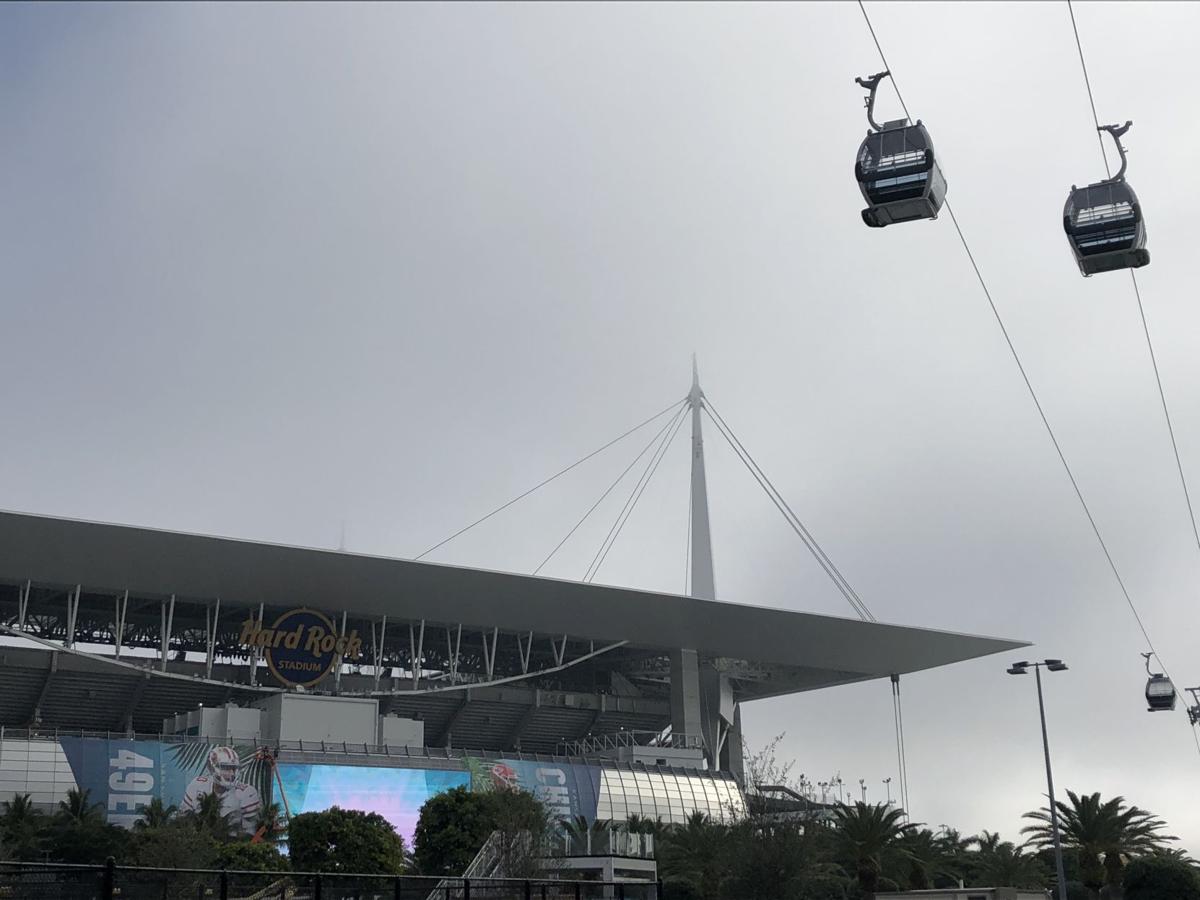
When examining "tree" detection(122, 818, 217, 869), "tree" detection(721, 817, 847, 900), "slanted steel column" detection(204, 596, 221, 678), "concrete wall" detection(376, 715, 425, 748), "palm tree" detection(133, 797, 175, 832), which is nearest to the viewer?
"tree" detection(721, 817, 847, 900)

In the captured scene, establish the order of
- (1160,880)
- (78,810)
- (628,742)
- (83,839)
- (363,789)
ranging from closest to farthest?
(1160,880) < (83,839) < (78,810) < (363,789) < (628,742)

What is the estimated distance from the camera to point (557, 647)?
99.7m

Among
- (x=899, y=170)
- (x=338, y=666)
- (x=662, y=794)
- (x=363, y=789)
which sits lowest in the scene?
(x=363, y=789)

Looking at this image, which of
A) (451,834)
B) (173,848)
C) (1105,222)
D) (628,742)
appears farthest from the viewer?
(628,742)

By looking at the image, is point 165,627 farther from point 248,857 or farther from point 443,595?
point 248,857

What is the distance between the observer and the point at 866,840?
57.7m

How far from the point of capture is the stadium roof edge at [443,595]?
7356 cm

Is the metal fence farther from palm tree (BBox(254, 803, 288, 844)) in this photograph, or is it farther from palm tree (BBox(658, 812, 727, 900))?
palm tree (BBox(254, 803, 288, 844))

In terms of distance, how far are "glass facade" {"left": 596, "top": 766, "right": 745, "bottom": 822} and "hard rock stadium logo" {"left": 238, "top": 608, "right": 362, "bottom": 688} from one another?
702 inches

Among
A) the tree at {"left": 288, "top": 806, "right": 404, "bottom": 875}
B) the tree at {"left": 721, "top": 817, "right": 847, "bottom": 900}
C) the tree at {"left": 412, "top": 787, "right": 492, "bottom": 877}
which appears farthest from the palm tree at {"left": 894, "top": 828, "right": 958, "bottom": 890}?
the tree at {"left": 288, "top": 806, "right": 404, "bottom": 875}

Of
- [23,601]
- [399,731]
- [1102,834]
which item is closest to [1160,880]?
[1102,834]

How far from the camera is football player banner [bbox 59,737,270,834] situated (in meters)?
73.2

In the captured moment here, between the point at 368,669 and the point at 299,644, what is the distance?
16214mm

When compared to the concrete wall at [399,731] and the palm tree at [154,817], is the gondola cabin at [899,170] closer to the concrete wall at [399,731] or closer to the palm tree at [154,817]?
the palm tree at [154,817]
